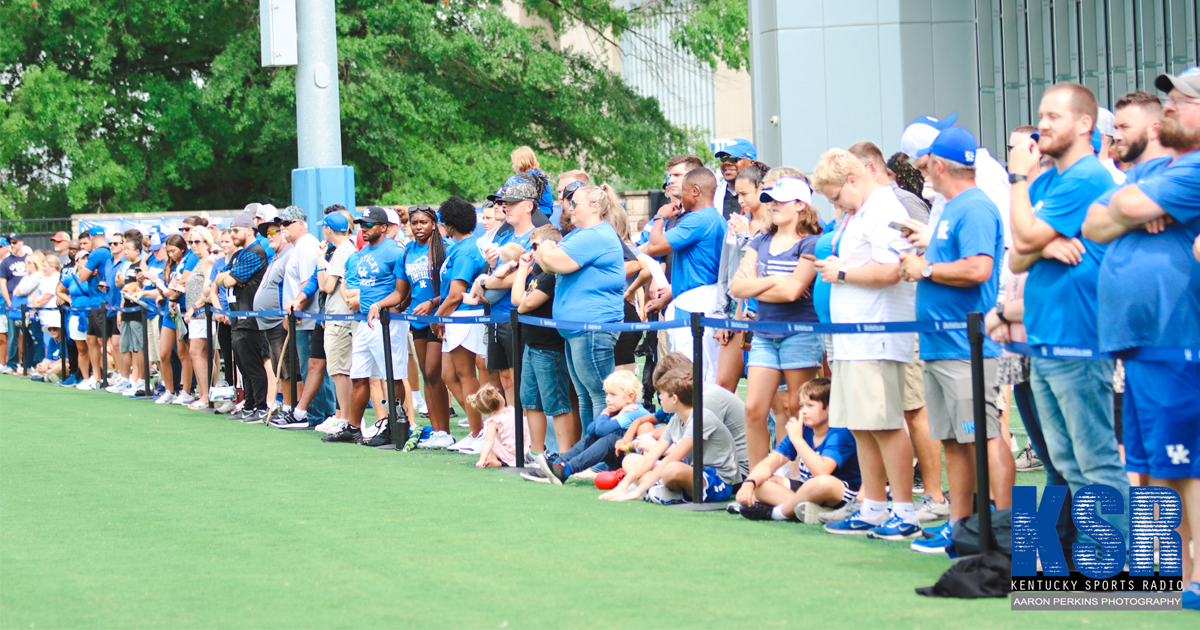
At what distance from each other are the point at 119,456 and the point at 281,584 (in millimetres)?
5279

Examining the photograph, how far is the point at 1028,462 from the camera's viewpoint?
328 inches

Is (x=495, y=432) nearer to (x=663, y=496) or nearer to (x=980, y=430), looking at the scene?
(x=663, y=496)

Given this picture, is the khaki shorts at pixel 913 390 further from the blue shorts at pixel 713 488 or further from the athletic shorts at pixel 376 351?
the athletic shorts at pixel 376 351

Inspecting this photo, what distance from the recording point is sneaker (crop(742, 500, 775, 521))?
6.85m

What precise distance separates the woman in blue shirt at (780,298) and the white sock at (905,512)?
1095 millimetres

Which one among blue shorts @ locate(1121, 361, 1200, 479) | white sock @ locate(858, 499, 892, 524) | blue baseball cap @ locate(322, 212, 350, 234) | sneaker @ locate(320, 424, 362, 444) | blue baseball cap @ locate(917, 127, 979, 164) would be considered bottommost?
white sock @ locate(858, 499, 892, 524)

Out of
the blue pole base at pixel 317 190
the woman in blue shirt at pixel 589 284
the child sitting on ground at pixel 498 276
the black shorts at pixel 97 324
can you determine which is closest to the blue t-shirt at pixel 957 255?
the woman in blue shirt at pixel 589 284

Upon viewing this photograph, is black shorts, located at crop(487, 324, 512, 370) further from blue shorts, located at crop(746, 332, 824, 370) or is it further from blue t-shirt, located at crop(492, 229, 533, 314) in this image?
blue shorts, located at crop(746, 332, 824, 370)

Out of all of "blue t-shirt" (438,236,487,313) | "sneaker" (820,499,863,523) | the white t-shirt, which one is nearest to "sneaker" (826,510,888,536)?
"sneaker" (820,499,863,523)

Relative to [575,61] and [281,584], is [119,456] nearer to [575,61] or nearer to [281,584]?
[281,584]

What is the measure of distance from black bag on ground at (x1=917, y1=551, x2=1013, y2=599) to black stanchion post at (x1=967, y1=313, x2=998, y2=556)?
23cm

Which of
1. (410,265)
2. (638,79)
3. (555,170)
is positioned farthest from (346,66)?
(638,79)

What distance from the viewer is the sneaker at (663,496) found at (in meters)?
7.46

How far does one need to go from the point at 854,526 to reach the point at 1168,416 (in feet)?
7.00
